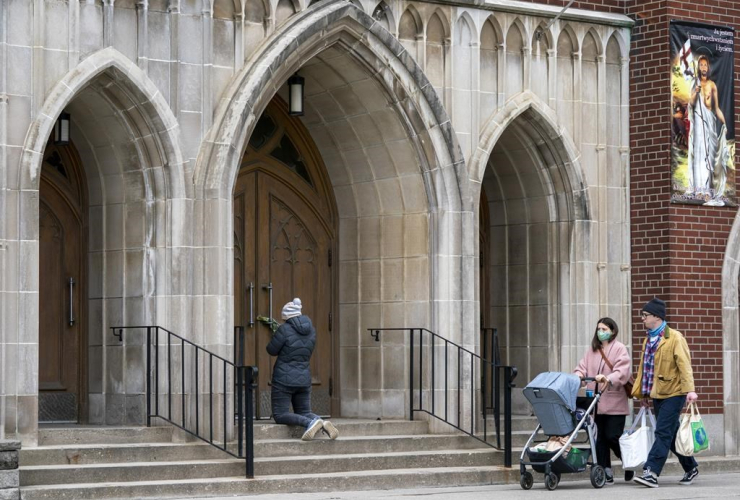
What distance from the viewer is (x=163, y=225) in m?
13.4

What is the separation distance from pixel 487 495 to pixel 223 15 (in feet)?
15.8

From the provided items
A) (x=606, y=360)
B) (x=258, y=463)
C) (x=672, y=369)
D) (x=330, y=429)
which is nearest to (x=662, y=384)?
(x=672, y=369)

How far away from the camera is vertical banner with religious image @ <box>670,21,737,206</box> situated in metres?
16.1

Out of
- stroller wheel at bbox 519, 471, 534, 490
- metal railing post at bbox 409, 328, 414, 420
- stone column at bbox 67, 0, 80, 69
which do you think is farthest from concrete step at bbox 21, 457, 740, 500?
stone column at bbox 67, 0, 80, 69

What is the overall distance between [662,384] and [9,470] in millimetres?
5459

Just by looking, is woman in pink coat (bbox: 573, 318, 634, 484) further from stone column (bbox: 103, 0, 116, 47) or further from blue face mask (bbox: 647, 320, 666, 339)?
stone column (bbox: 103, 0, 116, 47)

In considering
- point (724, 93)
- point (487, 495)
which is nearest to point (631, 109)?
point (724, 93)

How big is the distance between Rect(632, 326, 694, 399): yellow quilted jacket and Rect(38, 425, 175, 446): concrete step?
416 cm

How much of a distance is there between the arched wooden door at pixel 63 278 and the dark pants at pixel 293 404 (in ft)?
6.13

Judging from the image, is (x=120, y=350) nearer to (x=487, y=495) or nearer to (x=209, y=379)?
(x=209, y=379)

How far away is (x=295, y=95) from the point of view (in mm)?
14938

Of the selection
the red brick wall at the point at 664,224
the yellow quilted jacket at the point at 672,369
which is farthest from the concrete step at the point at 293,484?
the red brick wall at the point at 664,224

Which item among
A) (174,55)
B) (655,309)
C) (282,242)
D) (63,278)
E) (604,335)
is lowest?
(604,335)

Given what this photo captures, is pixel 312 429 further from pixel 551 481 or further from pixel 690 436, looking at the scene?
pixel 690 436
